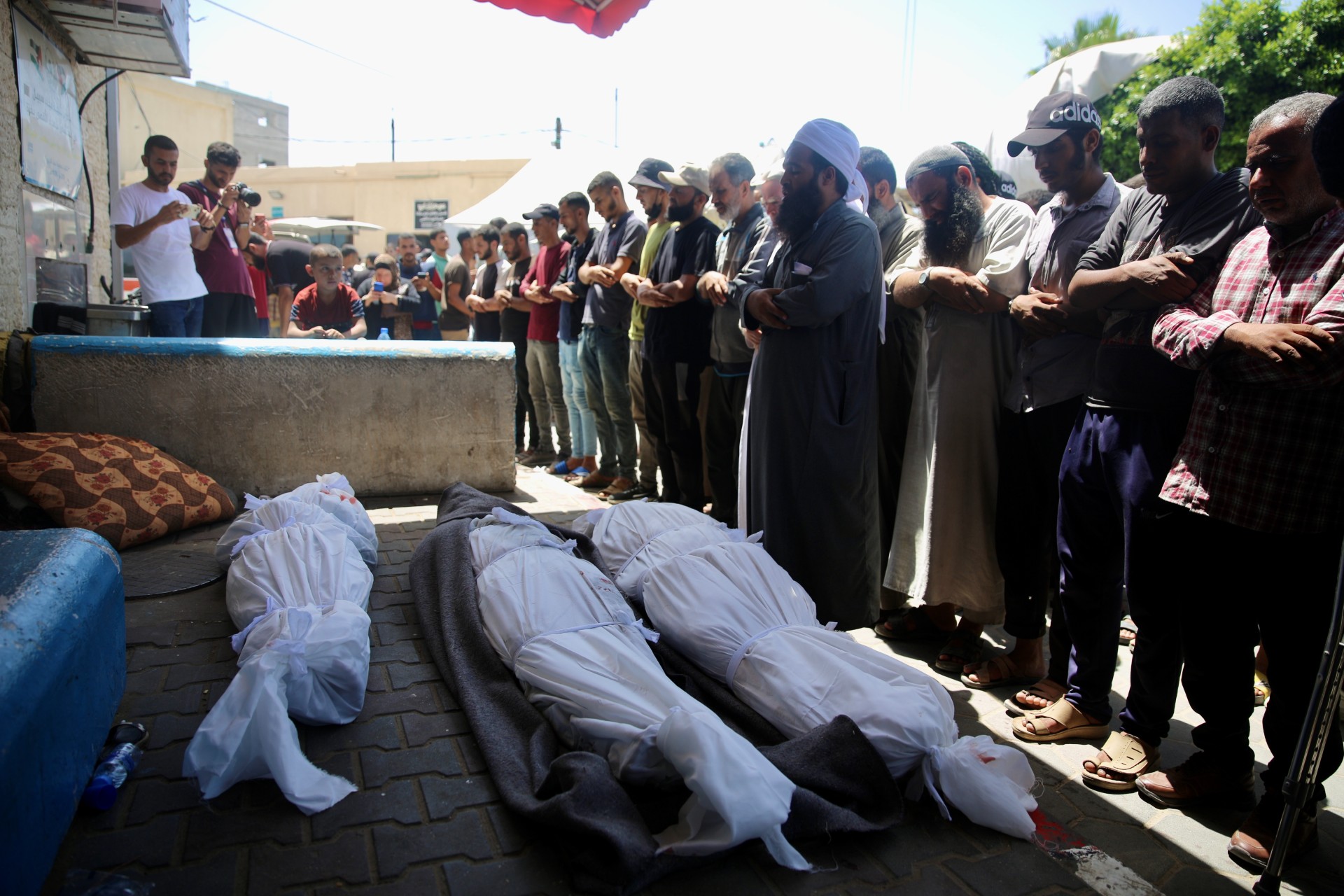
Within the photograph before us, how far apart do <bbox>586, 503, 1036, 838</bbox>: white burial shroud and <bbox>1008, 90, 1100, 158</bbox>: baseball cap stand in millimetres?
1870

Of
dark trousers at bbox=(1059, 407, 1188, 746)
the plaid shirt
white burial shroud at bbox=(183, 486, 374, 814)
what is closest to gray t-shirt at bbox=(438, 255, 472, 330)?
white burial shroud at bbox=(183, 486, 374, 814)

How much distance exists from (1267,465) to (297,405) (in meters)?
5.13

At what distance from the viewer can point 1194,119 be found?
2758 millimetres

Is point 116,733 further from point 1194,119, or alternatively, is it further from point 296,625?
point 1194,119

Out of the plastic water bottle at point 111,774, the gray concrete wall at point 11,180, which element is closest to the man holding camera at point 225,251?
the gray concrete wall at point 11,180

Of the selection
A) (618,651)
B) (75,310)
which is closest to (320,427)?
(75,310)

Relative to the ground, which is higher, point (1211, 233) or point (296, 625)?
point (1211, 233)

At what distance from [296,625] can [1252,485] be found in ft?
9.40

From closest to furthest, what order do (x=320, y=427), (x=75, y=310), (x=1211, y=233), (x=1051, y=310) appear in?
(x=1211, y=233)
(x=1051, y=310)
(x=320, y=427)
(x=75, y=310)

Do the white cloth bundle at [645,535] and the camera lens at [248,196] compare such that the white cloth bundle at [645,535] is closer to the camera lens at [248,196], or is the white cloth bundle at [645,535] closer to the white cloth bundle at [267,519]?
the white cloth bundle at [267,519]

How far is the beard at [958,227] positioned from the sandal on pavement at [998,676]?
168 centimetres

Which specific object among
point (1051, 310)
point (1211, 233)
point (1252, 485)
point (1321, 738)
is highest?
point (1211, 233)

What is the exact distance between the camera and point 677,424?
5.80 meters

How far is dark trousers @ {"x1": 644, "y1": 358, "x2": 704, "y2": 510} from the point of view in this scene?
567 centimetres
